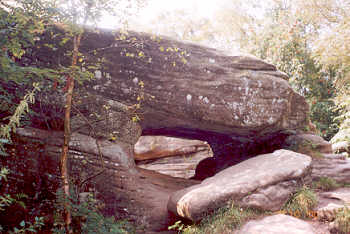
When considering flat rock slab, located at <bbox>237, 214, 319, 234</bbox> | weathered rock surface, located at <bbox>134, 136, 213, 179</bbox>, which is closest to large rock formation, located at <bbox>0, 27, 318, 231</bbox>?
flat rock slab, located at <bbox>237, 214, 319, 234</bbox>

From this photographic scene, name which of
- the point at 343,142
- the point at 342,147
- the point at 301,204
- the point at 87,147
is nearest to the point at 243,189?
the point at 301,204

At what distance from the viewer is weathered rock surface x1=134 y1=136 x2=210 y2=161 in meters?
14.2

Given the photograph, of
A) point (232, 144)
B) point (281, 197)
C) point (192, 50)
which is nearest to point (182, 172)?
point (232, 144)

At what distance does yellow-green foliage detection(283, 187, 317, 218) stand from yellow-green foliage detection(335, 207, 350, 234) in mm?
568

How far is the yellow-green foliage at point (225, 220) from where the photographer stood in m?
4.03

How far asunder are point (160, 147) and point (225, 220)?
34.0 ft

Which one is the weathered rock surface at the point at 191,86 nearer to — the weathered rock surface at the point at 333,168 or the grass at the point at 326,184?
the weathered rock surface at the point at 333,168

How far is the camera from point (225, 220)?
161 inches

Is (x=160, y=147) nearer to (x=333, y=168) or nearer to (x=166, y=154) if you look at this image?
(x=166, y=154)

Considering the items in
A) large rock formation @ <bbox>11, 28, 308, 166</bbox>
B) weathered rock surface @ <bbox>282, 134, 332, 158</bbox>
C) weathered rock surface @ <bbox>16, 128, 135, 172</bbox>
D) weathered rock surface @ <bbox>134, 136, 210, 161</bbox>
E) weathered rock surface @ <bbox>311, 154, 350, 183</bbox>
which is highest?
large rock formation @ <bbox>11, 28, 308, 166</bbox>

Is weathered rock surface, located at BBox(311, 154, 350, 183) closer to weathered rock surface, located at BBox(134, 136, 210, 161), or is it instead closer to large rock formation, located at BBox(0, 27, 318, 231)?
large rock formation, located at BBox(0, 27, 318, 231)

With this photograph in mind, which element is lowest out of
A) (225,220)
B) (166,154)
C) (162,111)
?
(166,154)

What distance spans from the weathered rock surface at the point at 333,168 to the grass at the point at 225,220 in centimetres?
254

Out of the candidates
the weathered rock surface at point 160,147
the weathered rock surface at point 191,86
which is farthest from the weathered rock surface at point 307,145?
the weathered rock surface at point 160,147
